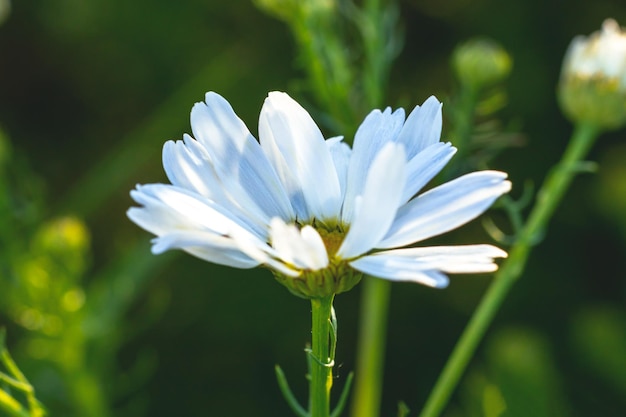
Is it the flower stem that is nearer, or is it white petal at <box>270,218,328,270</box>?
white petal at <box>270,218,328,270</box>

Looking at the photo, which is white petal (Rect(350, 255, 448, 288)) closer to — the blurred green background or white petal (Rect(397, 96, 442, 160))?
white petal (Rect(397, 96, 442, 160))

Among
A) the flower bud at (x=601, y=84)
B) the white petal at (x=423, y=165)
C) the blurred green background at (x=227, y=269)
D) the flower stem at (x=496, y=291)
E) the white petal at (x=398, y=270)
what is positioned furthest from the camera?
the blurred green background at (x=227, y=269)

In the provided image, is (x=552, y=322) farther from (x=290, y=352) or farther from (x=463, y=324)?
(x=290, y=352)

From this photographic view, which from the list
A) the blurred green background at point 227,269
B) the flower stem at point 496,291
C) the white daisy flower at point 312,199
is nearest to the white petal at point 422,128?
the white daisy flower at point 312,199

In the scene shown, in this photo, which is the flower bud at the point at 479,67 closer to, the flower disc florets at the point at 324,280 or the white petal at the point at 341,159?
the white petal at the point at 341,159

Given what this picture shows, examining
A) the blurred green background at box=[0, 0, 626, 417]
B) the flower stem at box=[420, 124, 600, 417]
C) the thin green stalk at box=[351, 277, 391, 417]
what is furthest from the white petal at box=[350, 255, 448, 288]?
the blurred green background at box=[0, 0, 626, 417]

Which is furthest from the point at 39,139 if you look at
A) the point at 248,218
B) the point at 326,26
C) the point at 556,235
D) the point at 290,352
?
the point at 248,218
